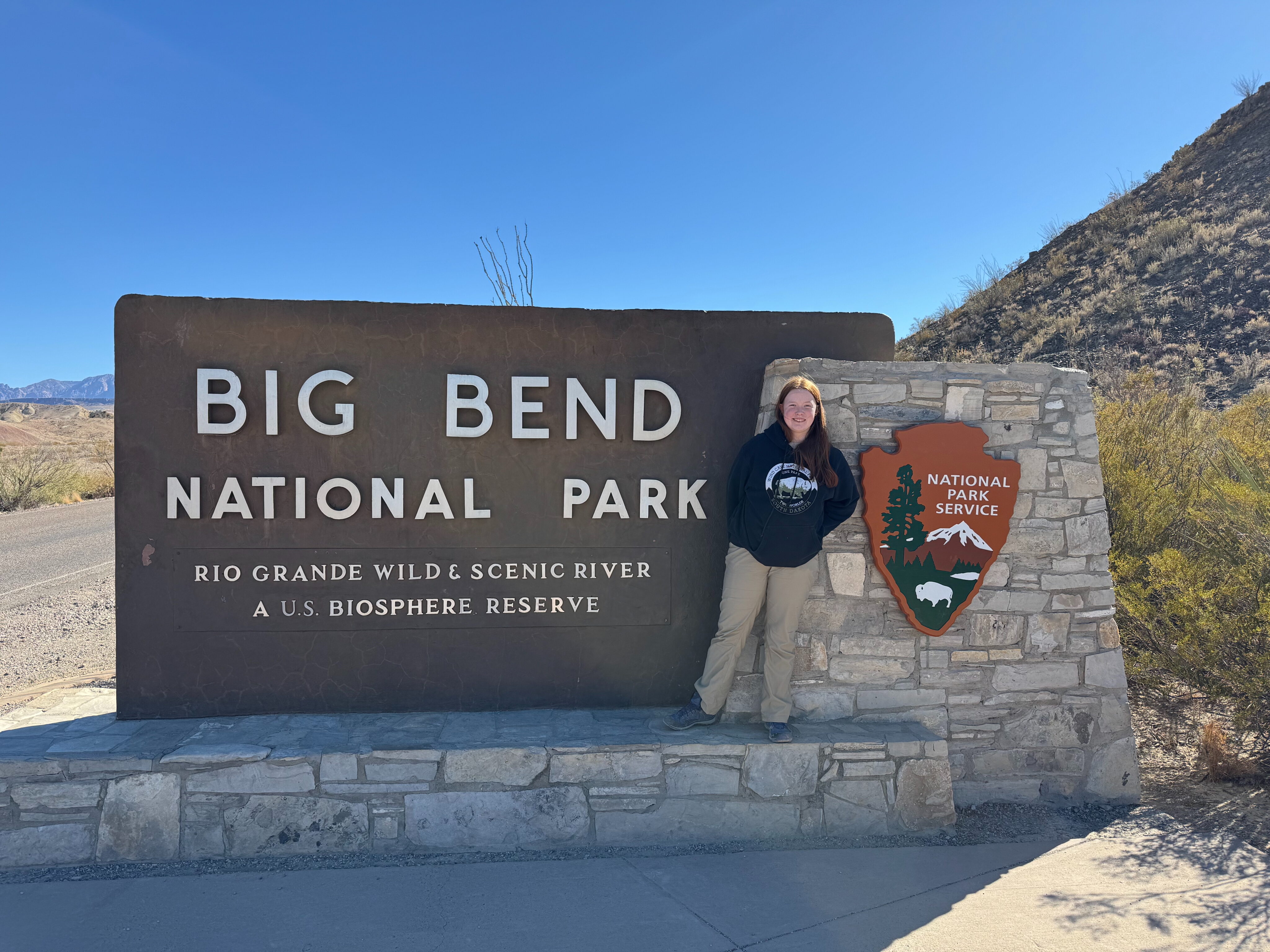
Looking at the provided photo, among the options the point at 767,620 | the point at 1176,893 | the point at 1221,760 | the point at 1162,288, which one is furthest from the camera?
the point at 1162,288

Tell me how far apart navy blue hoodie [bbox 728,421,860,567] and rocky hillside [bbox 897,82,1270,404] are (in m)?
8.08

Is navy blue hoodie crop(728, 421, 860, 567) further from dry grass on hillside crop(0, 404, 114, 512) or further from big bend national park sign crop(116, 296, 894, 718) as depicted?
dry grass on hillside crop(0, 404, 114, 512)

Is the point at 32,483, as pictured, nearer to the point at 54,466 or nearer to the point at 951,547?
the point at 54,466

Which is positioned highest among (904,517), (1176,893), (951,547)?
(904,517)

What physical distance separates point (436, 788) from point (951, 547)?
2.79m

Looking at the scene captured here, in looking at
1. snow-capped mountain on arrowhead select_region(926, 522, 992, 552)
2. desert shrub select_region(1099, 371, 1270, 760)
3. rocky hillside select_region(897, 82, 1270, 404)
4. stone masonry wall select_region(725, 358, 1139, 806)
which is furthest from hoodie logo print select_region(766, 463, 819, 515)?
rocky hillside select_region(897, 82, 1270, 404)

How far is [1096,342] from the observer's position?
1384 centimetres

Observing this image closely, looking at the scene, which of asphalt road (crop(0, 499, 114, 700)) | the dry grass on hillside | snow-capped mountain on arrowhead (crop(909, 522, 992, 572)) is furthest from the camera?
the dry grass on hillside

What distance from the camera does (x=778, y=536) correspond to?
367 cm

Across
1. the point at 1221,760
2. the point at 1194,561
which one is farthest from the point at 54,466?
the point at 1221,760

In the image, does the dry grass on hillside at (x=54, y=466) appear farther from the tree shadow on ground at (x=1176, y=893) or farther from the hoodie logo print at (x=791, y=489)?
the tree shadow on ground at (x=1176, y=893)

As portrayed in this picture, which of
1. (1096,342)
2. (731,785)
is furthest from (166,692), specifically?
(1096,342)

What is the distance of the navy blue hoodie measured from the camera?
3.64m

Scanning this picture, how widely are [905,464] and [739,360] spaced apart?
1.03 metres
